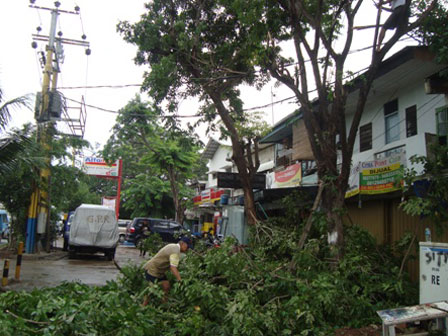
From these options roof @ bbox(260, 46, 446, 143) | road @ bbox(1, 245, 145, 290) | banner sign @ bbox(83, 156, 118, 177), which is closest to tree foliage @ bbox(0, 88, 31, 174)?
road @ bbox(1, 245, 145, 290)

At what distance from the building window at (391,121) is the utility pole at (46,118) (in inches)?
498

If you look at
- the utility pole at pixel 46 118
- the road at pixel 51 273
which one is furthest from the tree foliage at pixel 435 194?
the utility pole at pixel 46 118

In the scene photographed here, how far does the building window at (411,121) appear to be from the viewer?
12.2 meters

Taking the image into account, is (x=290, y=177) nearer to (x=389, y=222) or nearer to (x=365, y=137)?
(x=365, y=137)

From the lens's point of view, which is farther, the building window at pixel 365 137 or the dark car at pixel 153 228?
the dark car at pixel 153 228

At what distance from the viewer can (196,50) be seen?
518 inches

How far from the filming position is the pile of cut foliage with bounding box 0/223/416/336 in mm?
5434

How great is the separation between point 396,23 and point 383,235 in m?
6.25

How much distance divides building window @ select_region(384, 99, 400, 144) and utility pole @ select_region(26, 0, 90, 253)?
41.5 ft

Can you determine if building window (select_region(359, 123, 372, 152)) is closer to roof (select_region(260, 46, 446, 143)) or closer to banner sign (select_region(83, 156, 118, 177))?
roof (select_region(260, 46, 446, 143))

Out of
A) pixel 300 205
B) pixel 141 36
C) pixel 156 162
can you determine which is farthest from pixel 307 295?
pixel 156 162

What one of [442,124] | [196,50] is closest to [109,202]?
[196,50]

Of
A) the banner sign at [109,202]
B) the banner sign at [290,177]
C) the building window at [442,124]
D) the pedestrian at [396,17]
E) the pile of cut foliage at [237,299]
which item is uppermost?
the pedestrian at [396,17]

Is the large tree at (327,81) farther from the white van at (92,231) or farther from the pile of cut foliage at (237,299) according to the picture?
the white van at (92,231)
